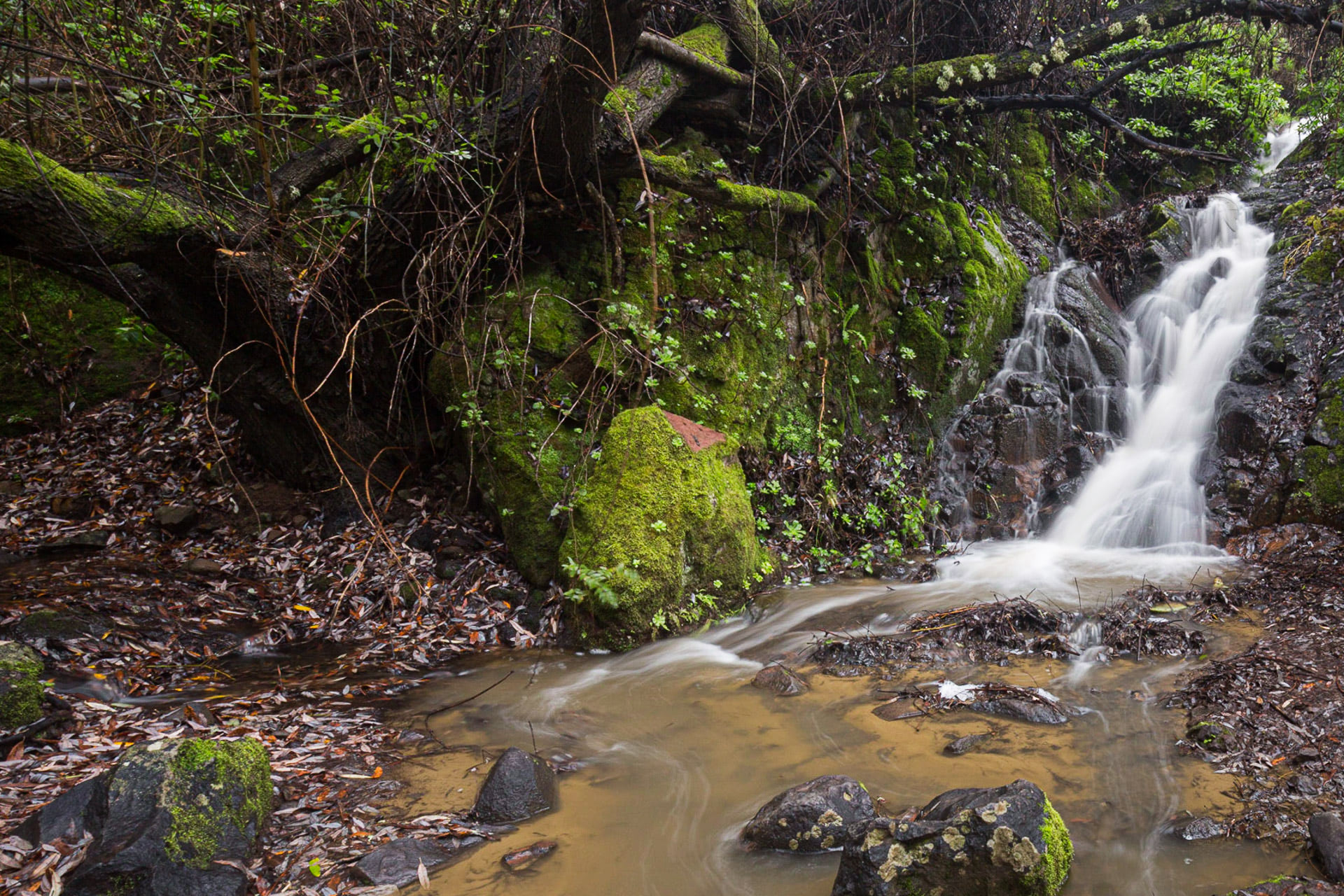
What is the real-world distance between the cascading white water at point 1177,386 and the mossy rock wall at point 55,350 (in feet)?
33.1

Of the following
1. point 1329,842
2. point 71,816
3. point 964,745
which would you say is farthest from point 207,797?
point 1329,842

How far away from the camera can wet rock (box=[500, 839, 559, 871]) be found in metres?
2.92

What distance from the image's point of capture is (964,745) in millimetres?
3734

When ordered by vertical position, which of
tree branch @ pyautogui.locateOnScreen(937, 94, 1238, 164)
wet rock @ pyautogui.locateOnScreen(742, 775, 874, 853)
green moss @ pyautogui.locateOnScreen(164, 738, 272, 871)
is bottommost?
wet rock @ pyautogui.locateOnScreen(742, 775, 874, 853)

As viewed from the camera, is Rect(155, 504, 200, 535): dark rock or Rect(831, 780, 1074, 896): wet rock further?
Rect(155, 504, 200, 535): dark rock

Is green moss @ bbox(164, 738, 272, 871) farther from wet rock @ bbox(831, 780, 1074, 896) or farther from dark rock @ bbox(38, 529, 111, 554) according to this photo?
dark rock @ bbox(38, 529, 111, 554)

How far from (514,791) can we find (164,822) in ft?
4.14

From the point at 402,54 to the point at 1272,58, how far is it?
13180mm

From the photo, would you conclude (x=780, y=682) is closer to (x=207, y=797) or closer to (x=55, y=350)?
(x=207, y=797)

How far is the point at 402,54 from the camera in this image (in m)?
6.45

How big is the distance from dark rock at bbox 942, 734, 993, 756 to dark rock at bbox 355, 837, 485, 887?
220cm

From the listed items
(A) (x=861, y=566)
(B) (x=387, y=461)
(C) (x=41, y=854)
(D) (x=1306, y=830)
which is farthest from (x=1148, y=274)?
(C) (x=41, y=854)

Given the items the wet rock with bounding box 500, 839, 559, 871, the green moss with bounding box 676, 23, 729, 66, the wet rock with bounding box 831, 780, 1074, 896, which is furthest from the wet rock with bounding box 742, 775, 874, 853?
the green moss with bounding box 676, 23, 729, 66

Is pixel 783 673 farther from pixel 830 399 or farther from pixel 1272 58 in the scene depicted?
pixel 1272 58
